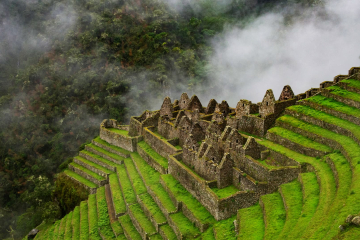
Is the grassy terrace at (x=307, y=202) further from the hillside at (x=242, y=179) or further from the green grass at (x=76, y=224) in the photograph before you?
the green grass at (x=76, y=224)

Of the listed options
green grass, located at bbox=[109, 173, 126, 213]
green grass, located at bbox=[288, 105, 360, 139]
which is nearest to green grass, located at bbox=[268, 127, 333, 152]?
green grass, located at bbox=[288, 105, 360, 139]

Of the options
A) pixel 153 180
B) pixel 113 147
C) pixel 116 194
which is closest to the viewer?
pixel 153 180

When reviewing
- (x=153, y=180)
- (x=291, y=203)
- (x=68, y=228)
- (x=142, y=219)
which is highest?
(x=153, y=180)

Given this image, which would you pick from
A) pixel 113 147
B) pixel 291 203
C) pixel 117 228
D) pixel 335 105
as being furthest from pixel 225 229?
pixel 113 147

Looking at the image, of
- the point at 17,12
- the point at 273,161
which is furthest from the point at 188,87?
the point at 17,12

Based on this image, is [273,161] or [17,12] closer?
[273,161]

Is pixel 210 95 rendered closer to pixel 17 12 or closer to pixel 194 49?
pixel 194 49

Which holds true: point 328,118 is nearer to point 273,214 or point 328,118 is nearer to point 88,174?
point 273,214

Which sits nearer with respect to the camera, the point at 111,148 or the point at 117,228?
the point at 117,228
